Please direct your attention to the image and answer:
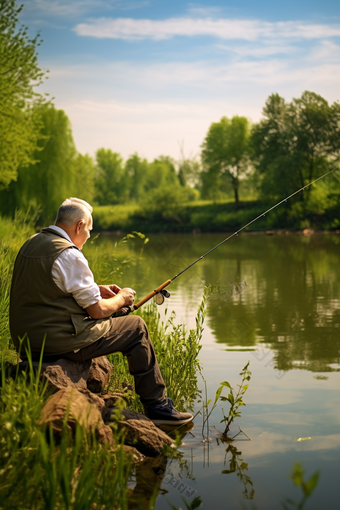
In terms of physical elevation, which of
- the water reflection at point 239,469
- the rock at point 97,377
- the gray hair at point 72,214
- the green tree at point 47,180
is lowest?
the water reflection at point 239,469

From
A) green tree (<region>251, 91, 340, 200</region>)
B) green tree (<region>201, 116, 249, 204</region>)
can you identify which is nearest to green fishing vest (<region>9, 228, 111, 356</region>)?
green tree (<region>251, 91, 340, 200</region>)

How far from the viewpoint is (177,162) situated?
62.2 meters

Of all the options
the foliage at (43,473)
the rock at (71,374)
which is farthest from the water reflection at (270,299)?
the foliage at (43,473)

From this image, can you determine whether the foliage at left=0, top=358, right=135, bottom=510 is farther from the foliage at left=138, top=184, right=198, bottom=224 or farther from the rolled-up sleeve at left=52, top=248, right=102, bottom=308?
the foliage at left=138, top=184, right=198, bottom=224

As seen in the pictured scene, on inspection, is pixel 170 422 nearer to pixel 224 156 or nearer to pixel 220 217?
pixel 220 217

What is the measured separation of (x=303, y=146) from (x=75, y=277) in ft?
131

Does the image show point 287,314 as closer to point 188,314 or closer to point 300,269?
point 188,314

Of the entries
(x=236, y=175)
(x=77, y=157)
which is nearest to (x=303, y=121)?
(x=236, y=175)

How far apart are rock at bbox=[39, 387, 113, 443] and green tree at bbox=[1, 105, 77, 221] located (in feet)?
82.4

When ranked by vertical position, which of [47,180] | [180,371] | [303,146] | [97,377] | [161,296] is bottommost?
[180,371]

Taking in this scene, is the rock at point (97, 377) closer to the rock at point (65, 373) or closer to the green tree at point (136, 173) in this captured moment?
the rock at point (65, 373)

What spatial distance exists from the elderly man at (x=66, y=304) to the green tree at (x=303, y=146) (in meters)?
37.1

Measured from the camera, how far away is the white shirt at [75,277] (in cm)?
349

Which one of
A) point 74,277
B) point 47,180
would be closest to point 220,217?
point 47,180
